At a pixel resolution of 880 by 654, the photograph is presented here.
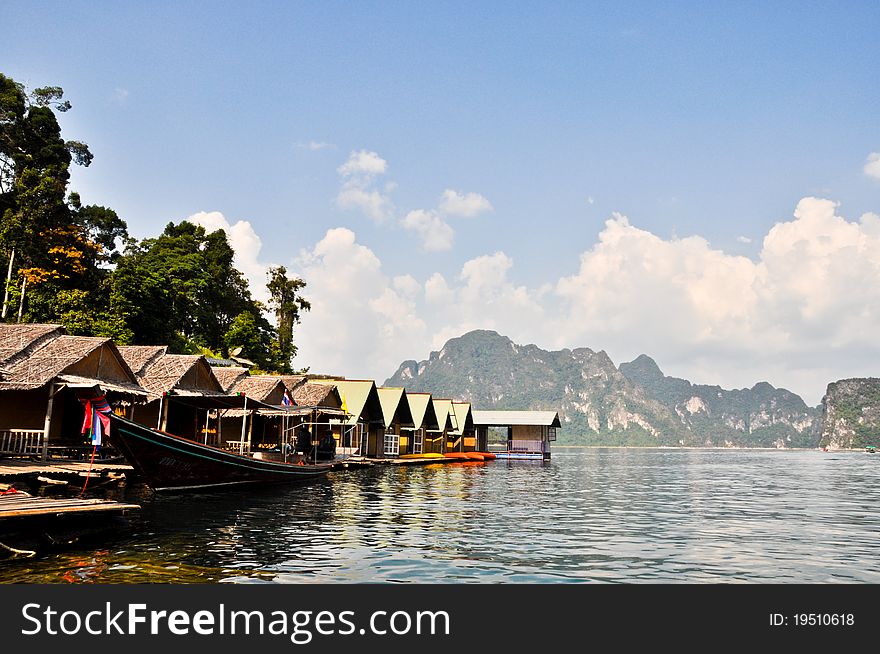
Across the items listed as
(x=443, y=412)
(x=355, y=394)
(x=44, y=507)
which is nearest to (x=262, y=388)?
(x=355, y=394)

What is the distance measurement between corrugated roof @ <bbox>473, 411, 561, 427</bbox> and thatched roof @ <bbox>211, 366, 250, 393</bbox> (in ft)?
113

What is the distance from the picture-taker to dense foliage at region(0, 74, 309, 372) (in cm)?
4238

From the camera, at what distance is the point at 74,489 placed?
2098 cm

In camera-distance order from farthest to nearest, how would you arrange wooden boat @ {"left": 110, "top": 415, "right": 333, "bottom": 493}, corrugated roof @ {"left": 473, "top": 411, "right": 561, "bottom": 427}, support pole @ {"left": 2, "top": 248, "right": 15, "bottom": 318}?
corrugated roof @ {"left": 473, "top": 411, "right": 561, "bottom": 427}
support pole @ {"left": 2, "top": 248, "right": 15, "bottom": 318}
wooden boat @ {"left": 110, "top": 415, "right": 333, "bottom": 493}

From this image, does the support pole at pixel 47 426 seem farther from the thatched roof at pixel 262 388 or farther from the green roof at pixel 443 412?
the green roof at pixel 443 412

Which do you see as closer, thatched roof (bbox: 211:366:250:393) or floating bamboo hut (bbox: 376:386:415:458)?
thatched roof (bbox: 211:366:250:393)

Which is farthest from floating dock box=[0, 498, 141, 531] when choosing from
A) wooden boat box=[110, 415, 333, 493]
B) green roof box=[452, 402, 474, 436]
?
green roof box=[452, 402, 474, 436]

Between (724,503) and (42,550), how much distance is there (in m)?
23.1

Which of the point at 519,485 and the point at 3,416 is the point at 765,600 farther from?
the point at 519,485

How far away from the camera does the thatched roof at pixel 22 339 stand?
74.4 ft

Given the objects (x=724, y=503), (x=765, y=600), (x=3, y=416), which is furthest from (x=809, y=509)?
(x=3, y=416)

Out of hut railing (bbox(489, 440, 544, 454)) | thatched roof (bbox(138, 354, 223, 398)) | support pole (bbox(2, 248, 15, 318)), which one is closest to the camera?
thatched roof (bbox(138, 354, 223, 398))

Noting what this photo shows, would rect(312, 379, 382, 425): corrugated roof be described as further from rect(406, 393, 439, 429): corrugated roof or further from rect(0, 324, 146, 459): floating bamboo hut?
rect(0, 324, 146, 459): floating bamboo hut

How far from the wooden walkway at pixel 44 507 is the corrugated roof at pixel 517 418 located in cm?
5343
